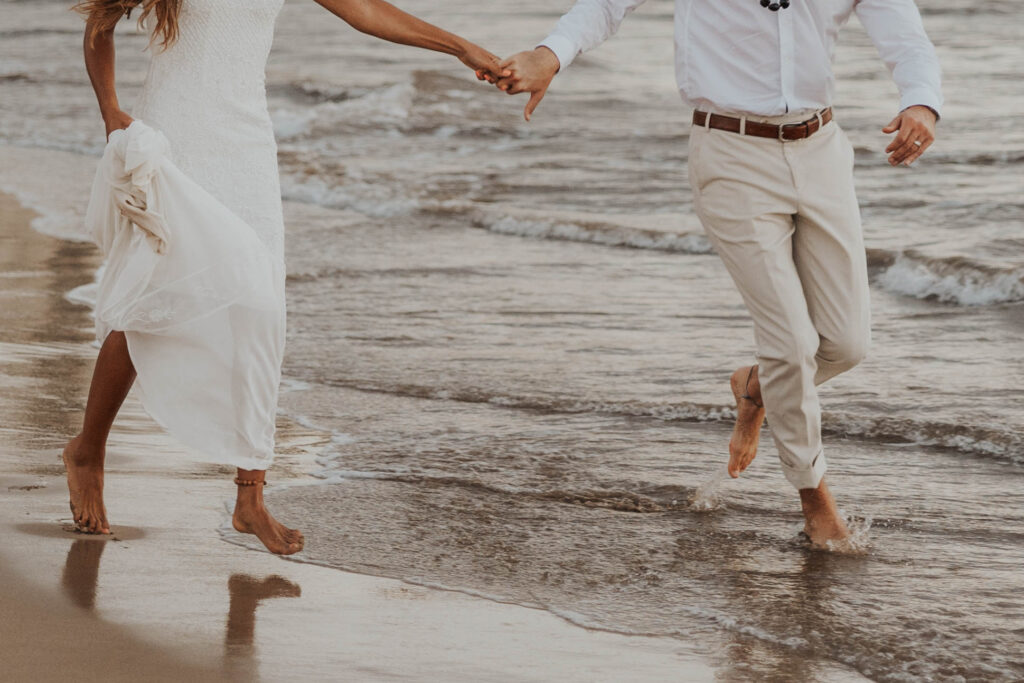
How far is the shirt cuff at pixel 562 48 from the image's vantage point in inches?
177

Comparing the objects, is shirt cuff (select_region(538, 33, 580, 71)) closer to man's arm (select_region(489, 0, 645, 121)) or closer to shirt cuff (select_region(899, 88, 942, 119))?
man's arm (select_region(489, 0, 645, 121))

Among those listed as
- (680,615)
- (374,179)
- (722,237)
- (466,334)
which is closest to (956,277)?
(466,334)

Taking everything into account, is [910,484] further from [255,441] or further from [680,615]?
[255,441]

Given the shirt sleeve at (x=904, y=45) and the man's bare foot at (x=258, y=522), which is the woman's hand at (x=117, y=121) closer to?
the man's bare foot at (x=258, y=522)

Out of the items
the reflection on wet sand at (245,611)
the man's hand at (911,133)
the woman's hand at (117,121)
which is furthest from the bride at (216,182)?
the man's hand at (911,133)

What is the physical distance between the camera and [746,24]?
4148 mm

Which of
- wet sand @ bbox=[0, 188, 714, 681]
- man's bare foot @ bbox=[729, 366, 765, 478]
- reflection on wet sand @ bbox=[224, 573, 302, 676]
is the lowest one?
reflection on wet sand @ bbox=[224, 573, 302, 676]

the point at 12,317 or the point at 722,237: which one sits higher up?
the point at 722,237

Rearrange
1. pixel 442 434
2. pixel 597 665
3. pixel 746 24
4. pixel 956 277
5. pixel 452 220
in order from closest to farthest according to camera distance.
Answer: pixel 597 665, pixel 746 24, pixel 442 434, pixel 956 277, pixel 452 220

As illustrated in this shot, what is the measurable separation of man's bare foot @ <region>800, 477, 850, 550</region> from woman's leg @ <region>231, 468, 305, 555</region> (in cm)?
151

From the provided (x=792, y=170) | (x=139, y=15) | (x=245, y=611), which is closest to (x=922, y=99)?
(x=792, y=170)

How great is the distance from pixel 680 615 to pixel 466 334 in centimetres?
368

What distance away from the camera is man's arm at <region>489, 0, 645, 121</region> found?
4.52m

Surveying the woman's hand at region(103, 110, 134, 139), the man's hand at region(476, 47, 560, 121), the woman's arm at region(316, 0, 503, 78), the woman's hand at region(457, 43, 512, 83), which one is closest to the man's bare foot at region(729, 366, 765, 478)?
the man's hand at region(476, 47, 560, 121)
